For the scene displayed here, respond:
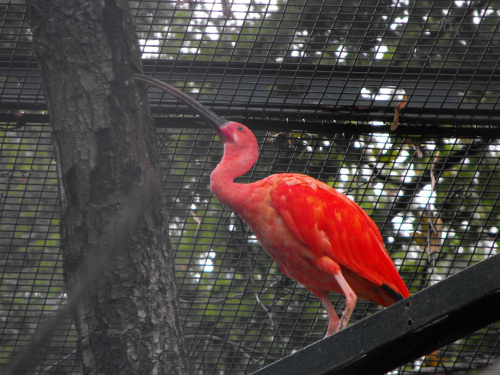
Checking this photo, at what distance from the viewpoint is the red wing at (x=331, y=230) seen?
3248 mm

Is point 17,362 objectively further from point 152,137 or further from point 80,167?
point 152,137

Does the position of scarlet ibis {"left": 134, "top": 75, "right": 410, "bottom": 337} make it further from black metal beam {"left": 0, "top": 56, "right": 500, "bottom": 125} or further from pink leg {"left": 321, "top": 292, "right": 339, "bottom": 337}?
black metal beam {"left": 0, "top": 56, "right": 500, "bottom": 125}

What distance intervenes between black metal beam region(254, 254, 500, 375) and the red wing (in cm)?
114

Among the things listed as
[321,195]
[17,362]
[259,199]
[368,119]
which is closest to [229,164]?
[259,199]

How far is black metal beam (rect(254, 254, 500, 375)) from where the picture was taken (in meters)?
1.89

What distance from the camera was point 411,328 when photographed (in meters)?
1.94

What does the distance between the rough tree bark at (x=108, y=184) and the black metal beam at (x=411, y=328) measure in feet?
1.45

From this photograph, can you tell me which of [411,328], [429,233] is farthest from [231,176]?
[411,328]

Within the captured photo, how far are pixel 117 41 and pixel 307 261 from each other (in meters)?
1.51

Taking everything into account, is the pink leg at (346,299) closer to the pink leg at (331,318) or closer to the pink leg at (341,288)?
the pink leg at (341,288)

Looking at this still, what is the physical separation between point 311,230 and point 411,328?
133 centimetres

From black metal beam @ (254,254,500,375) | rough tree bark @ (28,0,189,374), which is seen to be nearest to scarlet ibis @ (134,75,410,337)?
rough tree bark @ (28,0,189,374)

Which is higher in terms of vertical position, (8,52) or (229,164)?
(8,52)

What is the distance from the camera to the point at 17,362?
3.00 ft
